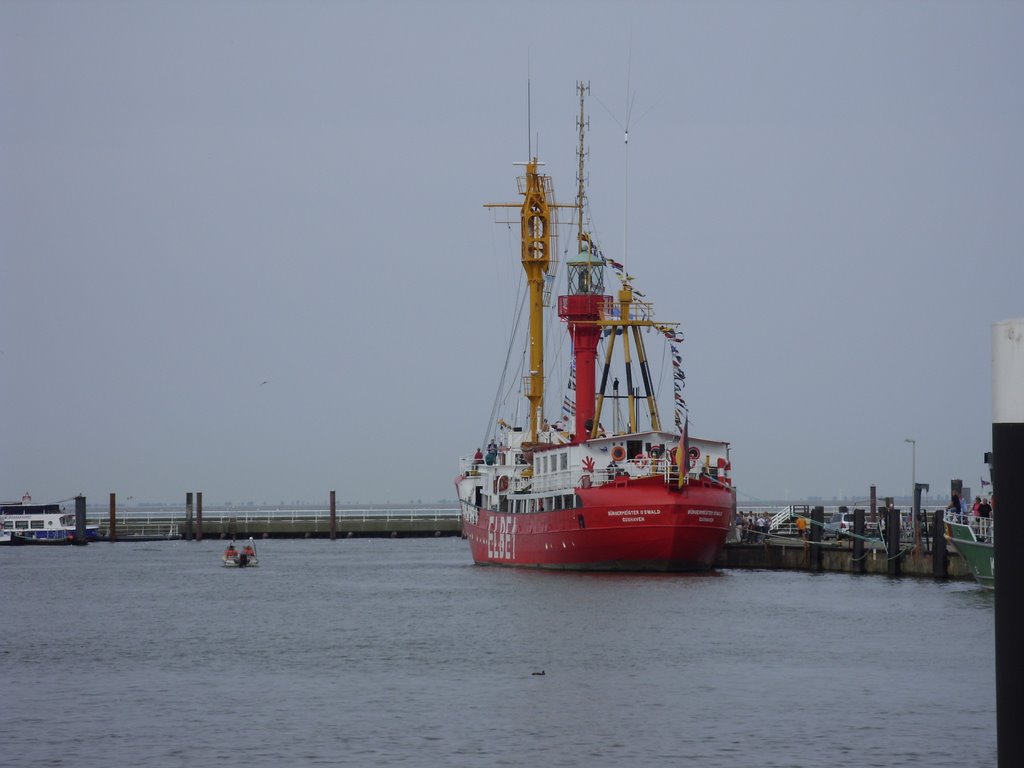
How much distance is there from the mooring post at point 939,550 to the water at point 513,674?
0.87 metres

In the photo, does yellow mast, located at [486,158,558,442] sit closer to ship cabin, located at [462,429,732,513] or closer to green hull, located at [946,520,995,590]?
ship cabin, located at [462,429,732,513]

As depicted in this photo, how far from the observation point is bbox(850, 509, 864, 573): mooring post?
216 feet

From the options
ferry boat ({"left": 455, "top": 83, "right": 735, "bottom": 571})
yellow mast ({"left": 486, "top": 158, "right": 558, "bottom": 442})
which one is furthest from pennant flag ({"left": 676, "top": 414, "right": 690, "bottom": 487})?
yellow mast ({"left": 486, "top": 158, "right": 558, "bottom": 442})

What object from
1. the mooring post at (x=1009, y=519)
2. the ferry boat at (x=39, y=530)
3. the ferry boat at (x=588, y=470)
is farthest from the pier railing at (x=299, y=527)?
the mooring post at (x=1009, y=519)

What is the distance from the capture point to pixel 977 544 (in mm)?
52219

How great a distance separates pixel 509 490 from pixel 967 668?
1551 inches

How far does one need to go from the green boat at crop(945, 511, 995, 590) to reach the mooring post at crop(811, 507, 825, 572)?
581 inches

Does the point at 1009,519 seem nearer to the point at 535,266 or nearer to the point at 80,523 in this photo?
the point at 535,266

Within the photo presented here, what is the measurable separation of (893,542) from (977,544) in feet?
35.7

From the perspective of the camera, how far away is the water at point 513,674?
27.4 metres

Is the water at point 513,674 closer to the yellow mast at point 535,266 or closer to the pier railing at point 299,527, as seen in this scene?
the yellow mast at point 535,266

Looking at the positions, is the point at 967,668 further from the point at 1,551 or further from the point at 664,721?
the point at 1,551

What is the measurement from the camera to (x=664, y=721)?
1179 inches

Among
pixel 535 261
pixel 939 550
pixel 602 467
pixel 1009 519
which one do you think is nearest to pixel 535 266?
pixel 535 261
